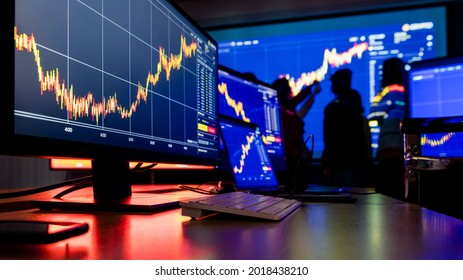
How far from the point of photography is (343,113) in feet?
10.3

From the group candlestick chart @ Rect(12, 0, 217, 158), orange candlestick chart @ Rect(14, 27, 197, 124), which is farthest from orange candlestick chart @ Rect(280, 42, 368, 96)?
orange candlestick chart @ Rect(14, 27, 197, 124)

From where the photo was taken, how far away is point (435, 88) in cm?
156

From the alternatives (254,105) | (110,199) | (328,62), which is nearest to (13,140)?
(110,199)

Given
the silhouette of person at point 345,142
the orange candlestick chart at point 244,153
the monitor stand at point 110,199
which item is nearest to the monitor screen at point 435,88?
the orange candlestick chart at point 244,153

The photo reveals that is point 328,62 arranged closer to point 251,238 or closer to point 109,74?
point 109,74

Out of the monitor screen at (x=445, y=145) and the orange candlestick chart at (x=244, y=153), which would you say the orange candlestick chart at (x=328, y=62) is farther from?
the orange candlestick chart at (x=244, y=153)

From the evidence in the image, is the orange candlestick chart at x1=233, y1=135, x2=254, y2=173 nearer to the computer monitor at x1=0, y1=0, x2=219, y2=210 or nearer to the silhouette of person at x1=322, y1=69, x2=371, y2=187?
the computer monitor at x1=0, y1=0, x2=219, y2=210

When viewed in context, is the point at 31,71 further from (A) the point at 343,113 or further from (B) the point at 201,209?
(A) the point at 343,113

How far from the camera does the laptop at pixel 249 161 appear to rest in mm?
1210

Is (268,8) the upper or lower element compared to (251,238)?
upper

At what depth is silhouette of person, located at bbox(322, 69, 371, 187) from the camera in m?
3.15

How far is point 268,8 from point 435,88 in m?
2.99

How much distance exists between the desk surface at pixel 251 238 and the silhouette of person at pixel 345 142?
247cm
